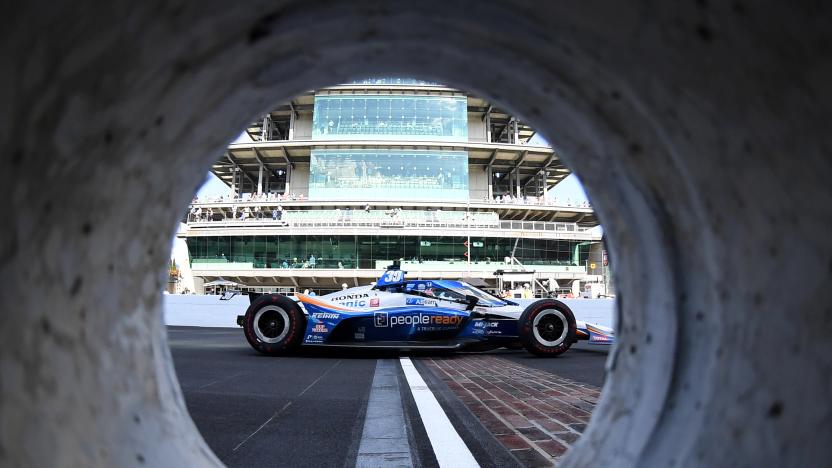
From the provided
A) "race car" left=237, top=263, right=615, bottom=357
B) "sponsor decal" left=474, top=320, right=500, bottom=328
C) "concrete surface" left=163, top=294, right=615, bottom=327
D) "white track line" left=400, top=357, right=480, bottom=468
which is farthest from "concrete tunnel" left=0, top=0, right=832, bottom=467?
"concrete surface" left=163, top=294, right=615, bottom=327

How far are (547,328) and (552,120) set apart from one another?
6849 mm

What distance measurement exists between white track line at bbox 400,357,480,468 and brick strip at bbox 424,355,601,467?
0.22 m

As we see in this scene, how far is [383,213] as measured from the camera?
39.6 metres

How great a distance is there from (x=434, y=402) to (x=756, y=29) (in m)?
3.29

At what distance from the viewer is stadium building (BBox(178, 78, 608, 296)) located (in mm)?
39031

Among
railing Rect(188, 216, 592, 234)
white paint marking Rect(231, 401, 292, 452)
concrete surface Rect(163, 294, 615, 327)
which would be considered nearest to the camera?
white paint marking Rect(231, 401, 292, 452)

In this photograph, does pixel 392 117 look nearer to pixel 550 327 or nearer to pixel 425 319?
pixel 425 319

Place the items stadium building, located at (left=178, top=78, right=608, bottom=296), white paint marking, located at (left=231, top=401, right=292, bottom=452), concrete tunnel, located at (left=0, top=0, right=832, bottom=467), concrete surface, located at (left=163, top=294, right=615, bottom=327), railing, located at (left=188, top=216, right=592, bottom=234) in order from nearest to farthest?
concrete tunnel, located at (left=0, top=0, right=832, bottom=467) < white paint marking, located at (left=231, top=401, right=292, bottom=452) < concrete surface, located at (left=163, top=294, right=615, bottom=327) < railing, located at (left=188, top=216, right=592, bottom=234) < stadium building, located at (left=178, top=78, right=608, bottom=296)

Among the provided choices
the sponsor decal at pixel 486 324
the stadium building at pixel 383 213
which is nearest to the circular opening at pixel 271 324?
the sponsor decal at pixel 486 324

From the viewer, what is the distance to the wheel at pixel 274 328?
752 centimetres

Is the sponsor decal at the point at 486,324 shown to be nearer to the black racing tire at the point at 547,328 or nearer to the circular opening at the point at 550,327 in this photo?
the black racing tire at the point at 547,328

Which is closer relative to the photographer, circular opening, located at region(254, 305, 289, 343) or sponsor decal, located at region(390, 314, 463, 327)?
circular opening, located at region(254, 305, 289, 343)

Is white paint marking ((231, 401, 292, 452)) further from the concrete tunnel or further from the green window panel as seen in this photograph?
the green window panel

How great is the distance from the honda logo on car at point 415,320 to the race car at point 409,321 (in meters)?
0.01
